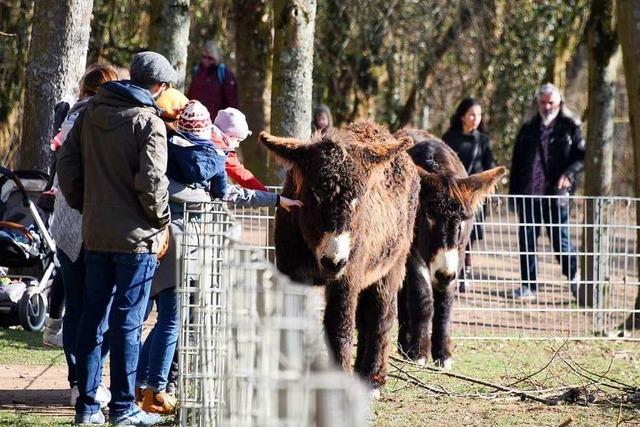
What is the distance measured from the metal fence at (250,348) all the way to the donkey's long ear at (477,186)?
10.2ft

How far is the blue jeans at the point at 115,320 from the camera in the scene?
6535mm

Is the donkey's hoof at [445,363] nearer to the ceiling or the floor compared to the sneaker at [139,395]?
nearer to the floor

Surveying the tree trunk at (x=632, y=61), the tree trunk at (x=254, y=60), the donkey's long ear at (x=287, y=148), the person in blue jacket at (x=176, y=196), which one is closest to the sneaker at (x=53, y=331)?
the person in blue jacket at (x=176, y=196)

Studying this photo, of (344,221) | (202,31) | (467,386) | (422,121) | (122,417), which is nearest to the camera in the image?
(122,417)

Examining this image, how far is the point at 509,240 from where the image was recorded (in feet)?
41.5

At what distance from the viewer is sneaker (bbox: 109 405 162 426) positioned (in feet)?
21.7

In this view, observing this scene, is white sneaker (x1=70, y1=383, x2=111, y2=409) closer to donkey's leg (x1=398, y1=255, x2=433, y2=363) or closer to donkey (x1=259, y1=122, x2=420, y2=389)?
donkey (x1=259, y1=122, x2=420, y2=389)


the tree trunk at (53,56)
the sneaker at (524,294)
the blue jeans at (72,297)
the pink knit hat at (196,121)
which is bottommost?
the sneaker at (524,294)

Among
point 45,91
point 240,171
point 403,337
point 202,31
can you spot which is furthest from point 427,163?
point 202,31

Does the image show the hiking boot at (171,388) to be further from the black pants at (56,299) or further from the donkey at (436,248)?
the donkey at (436,248)

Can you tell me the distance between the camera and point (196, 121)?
22.8 feet

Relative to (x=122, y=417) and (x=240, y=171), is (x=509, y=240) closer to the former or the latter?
(x=240, y=171)

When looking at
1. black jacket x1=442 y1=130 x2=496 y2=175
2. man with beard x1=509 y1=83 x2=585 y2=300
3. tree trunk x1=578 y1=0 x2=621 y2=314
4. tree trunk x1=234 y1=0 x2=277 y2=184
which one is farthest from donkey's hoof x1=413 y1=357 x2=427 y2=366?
tree trunk x1=234 y1=0 x2=277 y2=184

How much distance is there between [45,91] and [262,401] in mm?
7639
